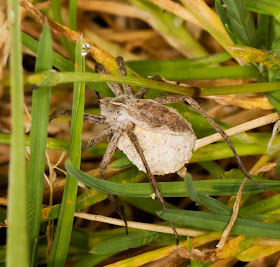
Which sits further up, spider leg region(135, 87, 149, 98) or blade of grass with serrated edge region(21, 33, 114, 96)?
blade of grass with serrated edge region(21, 33, 114, 96)

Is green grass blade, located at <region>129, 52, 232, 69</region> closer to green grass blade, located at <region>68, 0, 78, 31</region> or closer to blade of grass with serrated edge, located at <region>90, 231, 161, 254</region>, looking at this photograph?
green grass blade, located at <region>68, 0, 78, 31</region>

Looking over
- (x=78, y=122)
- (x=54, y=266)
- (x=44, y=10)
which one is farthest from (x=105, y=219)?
(x=44, y=10)

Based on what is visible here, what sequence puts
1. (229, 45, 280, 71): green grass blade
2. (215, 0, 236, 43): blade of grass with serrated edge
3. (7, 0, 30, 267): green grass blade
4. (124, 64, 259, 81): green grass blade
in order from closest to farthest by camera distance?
(7, 0, 30, 267): green grass blade, (229, 45, 280, 71): green grass blade, (215, 0, 236, 43): blade of grass with serrated edge, (124, 64, 259, 81): green grass blade

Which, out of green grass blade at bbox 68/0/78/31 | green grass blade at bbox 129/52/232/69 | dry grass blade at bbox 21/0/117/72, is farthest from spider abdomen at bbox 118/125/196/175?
green grass blade at bbox 68/0/78/31

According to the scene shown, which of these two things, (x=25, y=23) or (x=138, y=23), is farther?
(x=138, y=23)

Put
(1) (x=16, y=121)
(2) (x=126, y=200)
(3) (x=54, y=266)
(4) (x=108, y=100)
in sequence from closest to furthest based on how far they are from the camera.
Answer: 1. (1) (x=16, y=121)
2. (3) (x=54, y=266)
3. (4) (x=108, y=100)
4. (2) (x=126, y=200)

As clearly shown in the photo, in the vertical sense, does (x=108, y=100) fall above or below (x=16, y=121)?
above

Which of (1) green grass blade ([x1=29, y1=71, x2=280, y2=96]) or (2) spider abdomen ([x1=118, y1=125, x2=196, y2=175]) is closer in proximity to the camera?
(1) green grass blade ([x1=29, y1=71, x2=280, y2=96])

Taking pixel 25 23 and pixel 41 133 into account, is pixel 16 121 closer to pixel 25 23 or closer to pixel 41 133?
pixel 41 133
